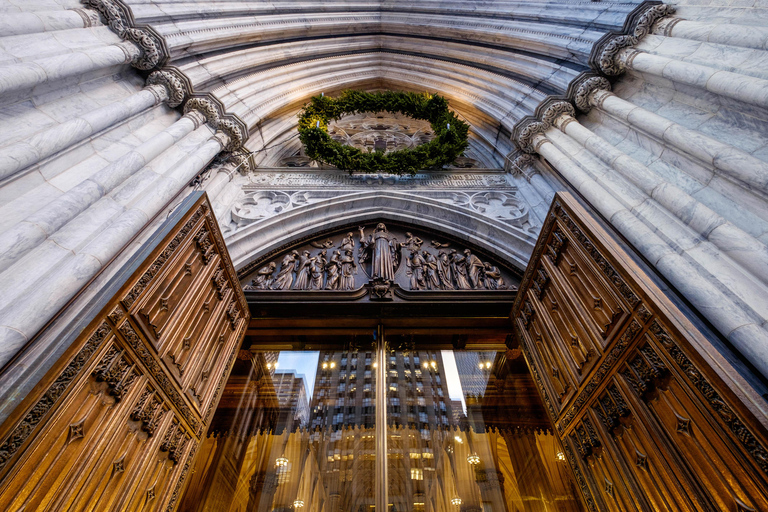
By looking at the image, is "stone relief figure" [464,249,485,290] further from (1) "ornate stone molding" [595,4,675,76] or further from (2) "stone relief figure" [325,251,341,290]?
(1) "ornate stone molding" [595,4,675,76]

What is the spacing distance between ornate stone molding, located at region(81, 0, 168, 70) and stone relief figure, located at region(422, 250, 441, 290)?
15.1 ft

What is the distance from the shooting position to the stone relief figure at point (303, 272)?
477 centimetres

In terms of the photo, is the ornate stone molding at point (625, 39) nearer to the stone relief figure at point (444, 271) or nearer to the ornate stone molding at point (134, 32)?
the stone relief figure at point (444, 271)

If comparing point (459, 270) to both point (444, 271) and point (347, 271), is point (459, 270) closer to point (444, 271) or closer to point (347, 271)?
point (444, 271)

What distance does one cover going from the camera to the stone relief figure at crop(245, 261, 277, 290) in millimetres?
4727

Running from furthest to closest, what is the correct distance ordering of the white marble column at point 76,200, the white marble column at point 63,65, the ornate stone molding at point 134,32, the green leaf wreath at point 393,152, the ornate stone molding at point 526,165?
the green leaf wreath at point 393,152
the ornate stone molding at point 526,165
the ornate stone molding at point 134,32
the white marble column at point 63,65
the white marble column at point 76,200

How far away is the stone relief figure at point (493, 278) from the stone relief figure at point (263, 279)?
114 inches

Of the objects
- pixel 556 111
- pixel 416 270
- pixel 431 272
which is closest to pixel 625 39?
pixel 556 111

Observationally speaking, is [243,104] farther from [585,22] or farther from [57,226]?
[585,22]

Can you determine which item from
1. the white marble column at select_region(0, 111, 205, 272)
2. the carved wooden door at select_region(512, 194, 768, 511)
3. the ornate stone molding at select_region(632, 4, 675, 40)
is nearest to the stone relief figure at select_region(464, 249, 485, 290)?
the carved wooden door at select_region(512, 194, 768, 511)

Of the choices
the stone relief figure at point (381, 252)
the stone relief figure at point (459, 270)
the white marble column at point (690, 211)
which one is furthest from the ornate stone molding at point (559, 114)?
the stone relief figure at point (381, 252)

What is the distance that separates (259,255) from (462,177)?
3806 millimetres

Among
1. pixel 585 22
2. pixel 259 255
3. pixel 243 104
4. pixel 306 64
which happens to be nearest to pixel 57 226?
pixel 259 255

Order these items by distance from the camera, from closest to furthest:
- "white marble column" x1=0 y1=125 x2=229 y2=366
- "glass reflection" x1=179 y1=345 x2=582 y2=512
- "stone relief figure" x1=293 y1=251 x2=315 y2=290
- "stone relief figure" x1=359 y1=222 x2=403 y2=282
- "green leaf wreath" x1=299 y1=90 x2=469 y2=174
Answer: "white marble column" x1=0 y1=125 x2=229 y2=366
"glass reflection" x1=179 y1=345 x2=582 y2=512
"stone relief figure" x1=293 y1=251 x2=315 y2=290
"stone relief figure" x1=359 y1=222 x2=403 y2=282
"green leaf wreath" x1=299 y1=90 x2=469 y2=174
